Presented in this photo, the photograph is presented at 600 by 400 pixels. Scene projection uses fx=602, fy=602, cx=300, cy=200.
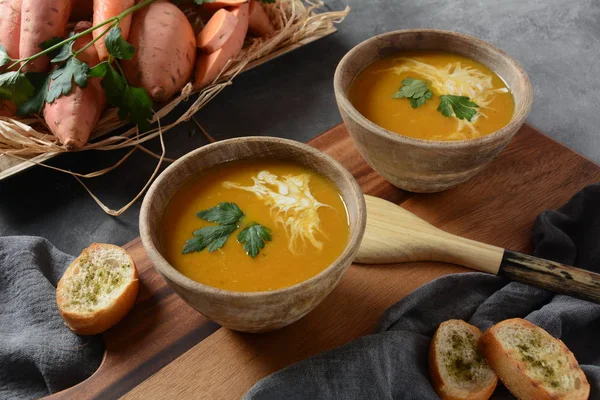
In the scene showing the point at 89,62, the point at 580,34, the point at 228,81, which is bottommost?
the point at 580,34

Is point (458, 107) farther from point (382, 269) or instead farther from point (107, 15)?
point (107, 15)

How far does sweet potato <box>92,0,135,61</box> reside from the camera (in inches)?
89.9

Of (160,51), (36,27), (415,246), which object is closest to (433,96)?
(415,246)

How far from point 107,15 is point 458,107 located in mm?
1391

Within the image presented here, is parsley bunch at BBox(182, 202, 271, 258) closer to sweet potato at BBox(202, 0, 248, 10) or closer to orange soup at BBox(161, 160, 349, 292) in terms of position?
orange soup at BBox(161, 160, 349, 292)

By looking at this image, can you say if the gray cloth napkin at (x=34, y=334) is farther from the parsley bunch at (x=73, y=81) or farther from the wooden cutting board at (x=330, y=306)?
the parsley bunch at (x=73, y=81)

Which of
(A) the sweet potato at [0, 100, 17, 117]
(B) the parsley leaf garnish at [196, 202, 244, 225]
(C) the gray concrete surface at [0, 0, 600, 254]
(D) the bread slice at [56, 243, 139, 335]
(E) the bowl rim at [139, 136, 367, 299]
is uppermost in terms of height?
(E) the bowl rim at [139, 136, 367, 299]

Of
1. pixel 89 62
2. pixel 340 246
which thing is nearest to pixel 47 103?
pixel 89 62

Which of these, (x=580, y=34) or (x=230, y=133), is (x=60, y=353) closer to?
(x=230, y=133)

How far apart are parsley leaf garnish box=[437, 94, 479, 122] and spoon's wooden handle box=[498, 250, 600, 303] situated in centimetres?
44

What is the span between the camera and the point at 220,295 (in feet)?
3.93

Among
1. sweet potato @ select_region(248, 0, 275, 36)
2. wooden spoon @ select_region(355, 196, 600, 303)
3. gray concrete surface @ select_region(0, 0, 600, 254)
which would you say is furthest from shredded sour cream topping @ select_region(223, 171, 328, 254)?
sweet potato @ select_region(248, 0, 275, 36)

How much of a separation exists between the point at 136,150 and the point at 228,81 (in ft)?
1.46

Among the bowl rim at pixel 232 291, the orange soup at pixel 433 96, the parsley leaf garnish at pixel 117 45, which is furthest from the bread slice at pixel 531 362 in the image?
the parsley leaf garnish at pixel 117 45
